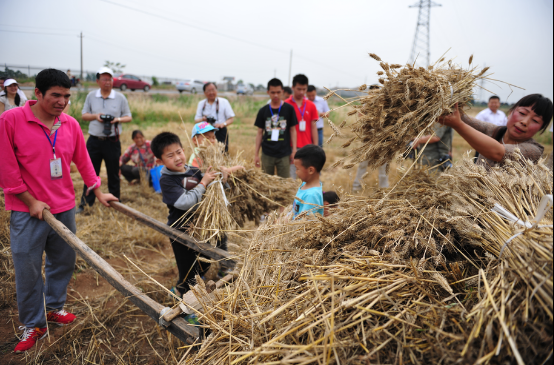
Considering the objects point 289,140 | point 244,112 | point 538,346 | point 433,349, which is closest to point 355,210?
point 433,349

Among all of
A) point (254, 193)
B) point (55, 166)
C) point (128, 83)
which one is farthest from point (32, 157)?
point (128, 83)

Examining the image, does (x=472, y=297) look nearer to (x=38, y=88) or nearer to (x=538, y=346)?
(x=538, y=346)

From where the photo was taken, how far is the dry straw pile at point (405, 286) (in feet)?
3.06

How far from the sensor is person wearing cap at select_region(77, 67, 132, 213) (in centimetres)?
444

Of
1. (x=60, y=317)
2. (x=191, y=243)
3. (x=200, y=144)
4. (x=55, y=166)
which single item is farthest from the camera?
(x=200, y=144)

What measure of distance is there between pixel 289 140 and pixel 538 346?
4.00 meters

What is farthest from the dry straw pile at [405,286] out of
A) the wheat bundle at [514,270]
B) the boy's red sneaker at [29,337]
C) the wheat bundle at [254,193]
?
the boy's red sneaker at [29,337]

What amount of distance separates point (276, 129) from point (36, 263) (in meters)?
3.17

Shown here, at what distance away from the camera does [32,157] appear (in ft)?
7.04

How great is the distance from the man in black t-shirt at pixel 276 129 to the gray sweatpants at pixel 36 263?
8.59 feet

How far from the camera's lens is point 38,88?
2.07m

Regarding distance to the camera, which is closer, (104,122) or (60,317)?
(60,317)

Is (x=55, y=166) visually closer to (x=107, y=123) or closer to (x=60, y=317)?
(x=60, y=317)

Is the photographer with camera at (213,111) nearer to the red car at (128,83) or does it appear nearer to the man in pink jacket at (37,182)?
the man in pink jacket at (37,182)
